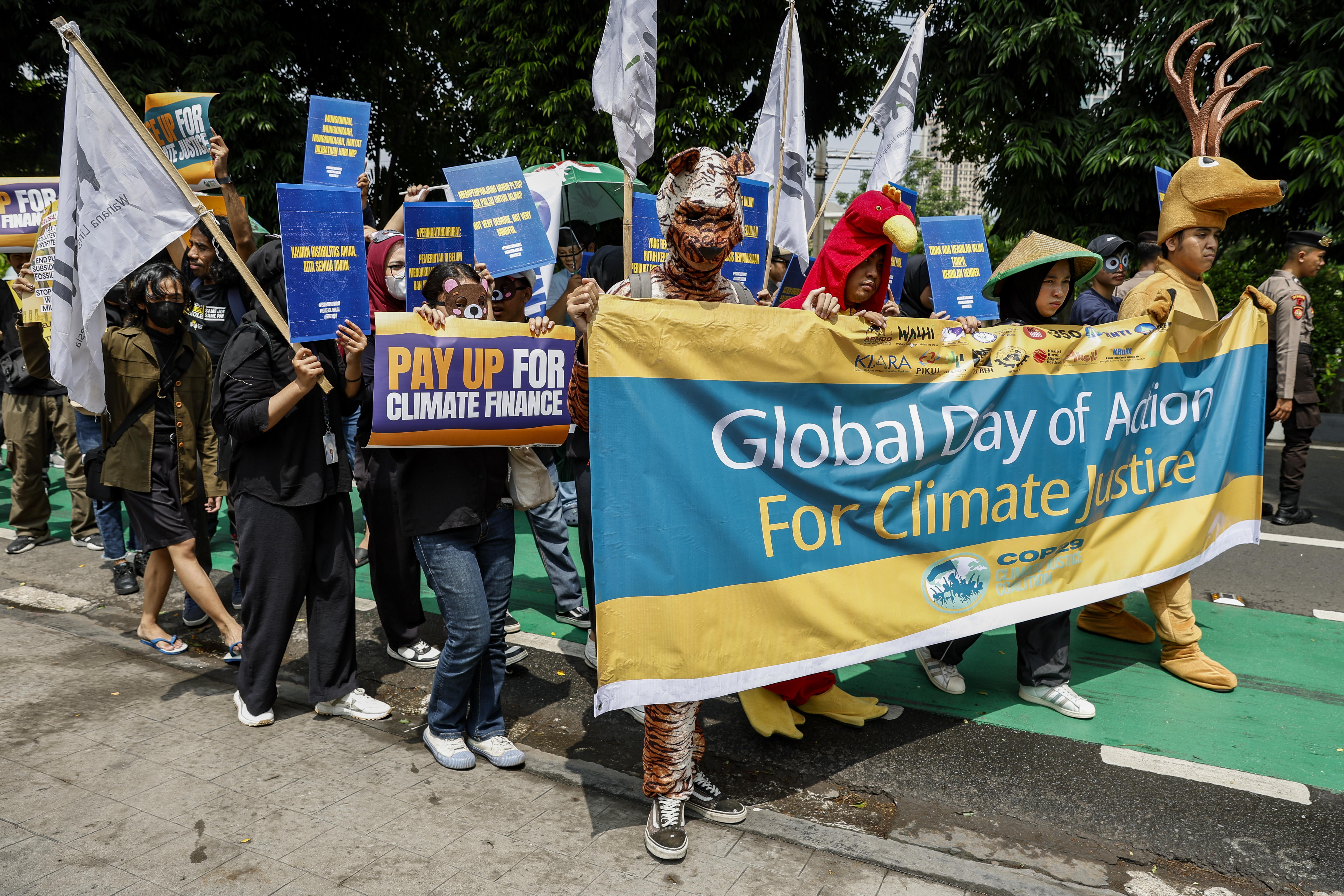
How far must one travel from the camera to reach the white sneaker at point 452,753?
3.56 meters

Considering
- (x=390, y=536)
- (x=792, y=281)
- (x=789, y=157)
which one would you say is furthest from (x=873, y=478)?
(x=792, y=281)

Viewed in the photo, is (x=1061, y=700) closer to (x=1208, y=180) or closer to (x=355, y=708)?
(x=1208, y=180)

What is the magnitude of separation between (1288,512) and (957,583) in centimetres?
561

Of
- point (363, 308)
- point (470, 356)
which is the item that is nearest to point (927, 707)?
point (470, 356)

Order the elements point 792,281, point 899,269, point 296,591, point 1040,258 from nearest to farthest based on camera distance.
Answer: point 296,591
point 1040,258
point 899,269
point 792,281

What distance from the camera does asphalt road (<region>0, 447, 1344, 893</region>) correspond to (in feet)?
10.0

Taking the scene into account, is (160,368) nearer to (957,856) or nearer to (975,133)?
(957,856)

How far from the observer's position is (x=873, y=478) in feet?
11.3

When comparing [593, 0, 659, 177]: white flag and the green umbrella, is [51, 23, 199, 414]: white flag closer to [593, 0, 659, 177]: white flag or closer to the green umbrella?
[593, 0, 659, 177]: white flag

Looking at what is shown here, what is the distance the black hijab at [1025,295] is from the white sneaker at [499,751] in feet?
9.63

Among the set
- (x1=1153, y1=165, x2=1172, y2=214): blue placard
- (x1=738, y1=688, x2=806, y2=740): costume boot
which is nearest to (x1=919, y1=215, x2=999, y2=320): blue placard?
(x1=1153, y1=165, x2=1172, y2=214): blue placard

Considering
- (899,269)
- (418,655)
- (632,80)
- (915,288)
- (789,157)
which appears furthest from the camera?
(789,157)

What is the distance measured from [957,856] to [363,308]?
3.00 metres

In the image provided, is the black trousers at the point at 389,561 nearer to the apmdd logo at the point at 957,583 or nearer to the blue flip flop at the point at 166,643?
the blue flip flop at the point at 166,643
